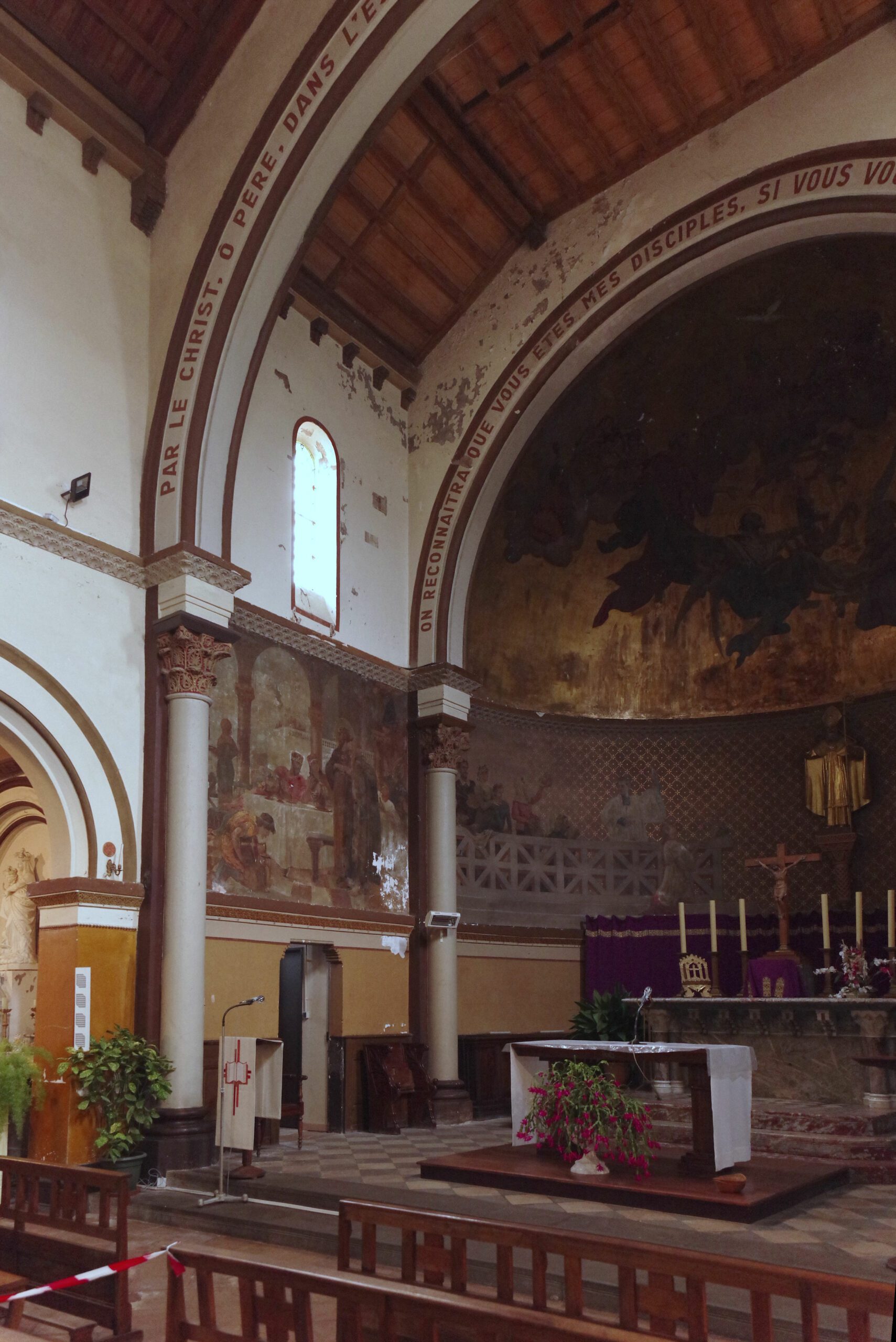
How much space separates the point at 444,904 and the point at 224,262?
8367mm

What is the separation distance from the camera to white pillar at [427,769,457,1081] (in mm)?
14750

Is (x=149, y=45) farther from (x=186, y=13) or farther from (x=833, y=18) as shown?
(x=833, y=18)

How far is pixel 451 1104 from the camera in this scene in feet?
47.6

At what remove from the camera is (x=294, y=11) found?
40.2 feet

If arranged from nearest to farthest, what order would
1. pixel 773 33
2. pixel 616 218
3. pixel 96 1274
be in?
pixel 96 1274, pixel 773 33, pixel 616 218

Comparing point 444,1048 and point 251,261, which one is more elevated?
point 251,261

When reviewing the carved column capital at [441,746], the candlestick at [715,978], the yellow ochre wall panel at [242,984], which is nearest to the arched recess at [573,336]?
the carved column capital at [441,746]

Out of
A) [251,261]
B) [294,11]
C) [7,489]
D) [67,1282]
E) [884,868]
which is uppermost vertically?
[294,11]

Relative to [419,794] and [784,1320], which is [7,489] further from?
[784,1320]

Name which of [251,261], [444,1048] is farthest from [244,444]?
[444,1048]

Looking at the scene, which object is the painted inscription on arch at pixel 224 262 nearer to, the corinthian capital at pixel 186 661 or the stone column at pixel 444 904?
the corinthian capital at pixel 186 661

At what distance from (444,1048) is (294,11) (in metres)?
12.3

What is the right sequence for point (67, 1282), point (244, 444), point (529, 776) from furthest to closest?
point (529, 776), point (244, 444), point (67, 1282)

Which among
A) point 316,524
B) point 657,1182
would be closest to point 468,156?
point 316,524
